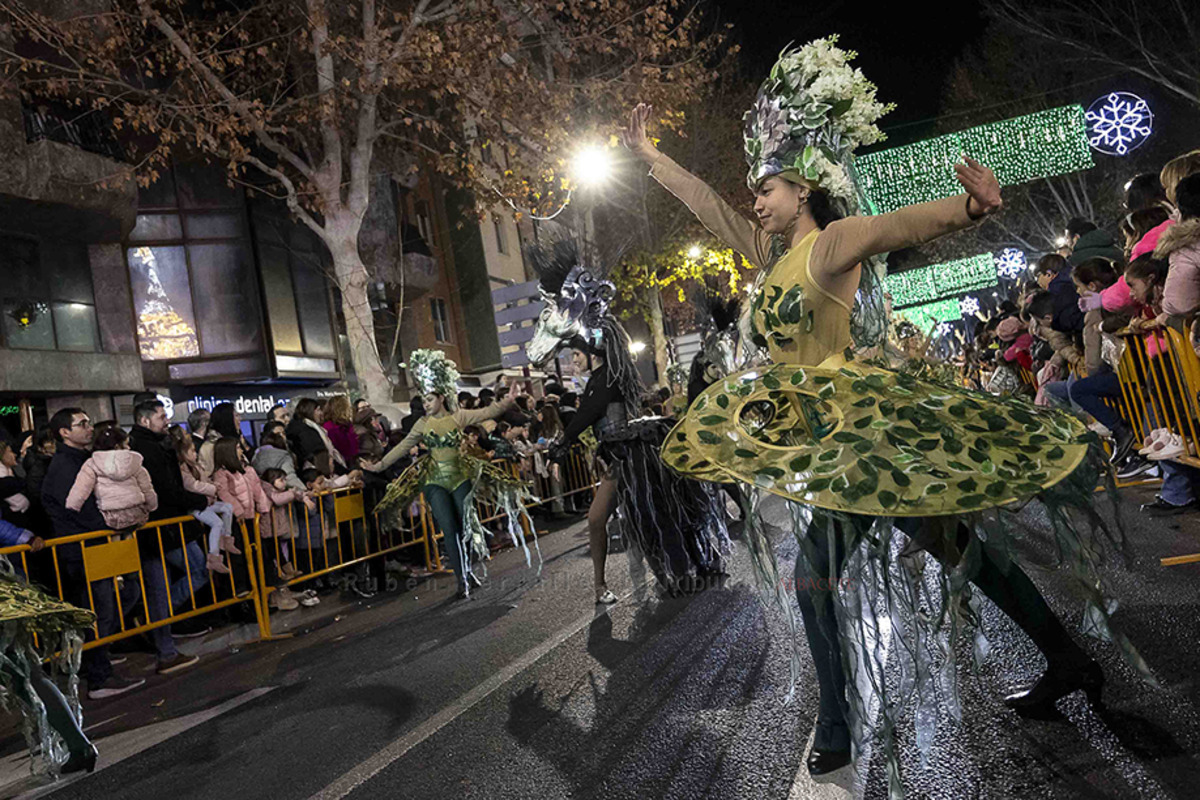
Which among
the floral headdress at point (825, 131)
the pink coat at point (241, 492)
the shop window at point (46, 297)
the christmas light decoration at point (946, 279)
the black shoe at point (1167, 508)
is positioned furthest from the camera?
the christmas light decoration at point (946, 279)

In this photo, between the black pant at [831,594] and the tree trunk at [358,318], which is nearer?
the black pant at [831,594]

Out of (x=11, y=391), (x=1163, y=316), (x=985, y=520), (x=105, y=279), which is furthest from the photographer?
(x=105, y=279)

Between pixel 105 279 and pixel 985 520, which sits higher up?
pixel 105 279

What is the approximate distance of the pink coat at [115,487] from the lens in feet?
23.0

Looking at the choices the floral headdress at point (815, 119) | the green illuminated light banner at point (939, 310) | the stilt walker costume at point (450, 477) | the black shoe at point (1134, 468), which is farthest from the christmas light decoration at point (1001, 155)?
the green illuminated light banner at point (939, 310)

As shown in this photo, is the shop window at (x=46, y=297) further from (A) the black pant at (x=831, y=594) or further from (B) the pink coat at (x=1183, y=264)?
(A) the black pant at (x=831, y=594)

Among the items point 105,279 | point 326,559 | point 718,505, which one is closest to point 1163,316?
point 718,505

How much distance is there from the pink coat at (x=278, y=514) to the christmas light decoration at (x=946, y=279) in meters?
38.0

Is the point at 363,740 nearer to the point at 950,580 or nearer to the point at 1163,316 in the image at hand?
the point at 950,580

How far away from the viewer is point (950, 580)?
116 inches

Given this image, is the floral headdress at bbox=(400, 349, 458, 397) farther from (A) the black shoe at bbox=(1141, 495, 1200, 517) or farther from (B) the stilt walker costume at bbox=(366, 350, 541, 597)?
(A) the black shoe at bbox=(1141, 495, 1200, 517)

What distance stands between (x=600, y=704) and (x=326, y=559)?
18.5 feet

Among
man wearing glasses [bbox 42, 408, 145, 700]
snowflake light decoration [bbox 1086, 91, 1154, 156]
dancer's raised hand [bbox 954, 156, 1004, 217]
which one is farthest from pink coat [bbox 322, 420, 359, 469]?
snowflake light decoration [bbox 1086, 91, 1154, 156]

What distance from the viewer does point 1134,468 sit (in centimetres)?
891
